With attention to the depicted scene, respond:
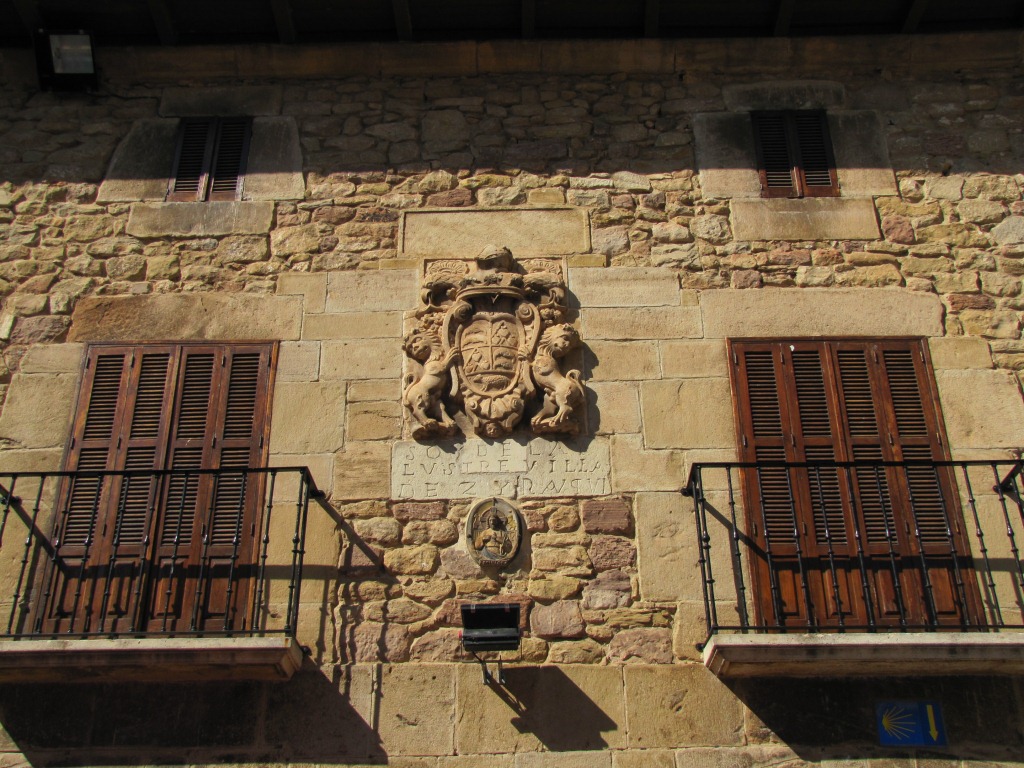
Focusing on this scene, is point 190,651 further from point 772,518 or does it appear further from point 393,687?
point 772,518

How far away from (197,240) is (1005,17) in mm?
6588

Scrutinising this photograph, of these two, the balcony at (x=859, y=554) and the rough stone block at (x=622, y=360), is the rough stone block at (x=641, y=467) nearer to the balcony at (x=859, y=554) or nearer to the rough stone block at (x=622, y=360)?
the balcony at (x=859, y=554)

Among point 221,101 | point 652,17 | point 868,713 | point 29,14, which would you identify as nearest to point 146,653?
point 868,713

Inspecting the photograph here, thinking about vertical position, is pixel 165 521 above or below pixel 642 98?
below

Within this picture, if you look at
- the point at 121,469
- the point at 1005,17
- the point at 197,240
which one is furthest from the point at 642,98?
the point at 121,469

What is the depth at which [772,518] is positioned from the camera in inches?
263

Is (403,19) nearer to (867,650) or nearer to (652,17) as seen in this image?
(652,17)

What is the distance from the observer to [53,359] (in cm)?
735

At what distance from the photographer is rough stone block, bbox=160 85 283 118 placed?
8570mm

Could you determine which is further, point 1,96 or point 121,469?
point 1,96

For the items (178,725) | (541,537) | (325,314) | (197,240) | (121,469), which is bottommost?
(178,725)

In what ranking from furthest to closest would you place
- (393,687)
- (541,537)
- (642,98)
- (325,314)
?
(642,98), (325,314), (541,537), (393,687)

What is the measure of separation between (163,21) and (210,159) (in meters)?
1.25

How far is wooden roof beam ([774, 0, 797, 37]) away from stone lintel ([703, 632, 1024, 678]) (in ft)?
16.6
